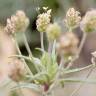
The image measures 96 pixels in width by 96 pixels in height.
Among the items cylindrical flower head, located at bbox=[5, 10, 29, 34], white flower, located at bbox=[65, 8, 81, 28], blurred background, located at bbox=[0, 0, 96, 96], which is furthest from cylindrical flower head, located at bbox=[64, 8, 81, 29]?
blurred background, located at bbox=[0, 0, 96, 96]

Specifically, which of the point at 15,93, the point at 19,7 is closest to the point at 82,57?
the point at 19,7

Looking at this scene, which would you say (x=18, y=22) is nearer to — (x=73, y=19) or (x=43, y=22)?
(x=43, y=22)

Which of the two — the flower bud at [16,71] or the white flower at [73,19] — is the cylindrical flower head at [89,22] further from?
the flower bud at [16,71]

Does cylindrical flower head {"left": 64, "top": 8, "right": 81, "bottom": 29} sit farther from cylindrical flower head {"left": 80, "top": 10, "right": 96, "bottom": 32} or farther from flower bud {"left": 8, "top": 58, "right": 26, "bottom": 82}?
flower bud {"left": 8, "top": 58, "right": 26, "bottom": 82}

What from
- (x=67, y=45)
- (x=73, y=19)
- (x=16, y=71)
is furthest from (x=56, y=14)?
(x=67, y=45)

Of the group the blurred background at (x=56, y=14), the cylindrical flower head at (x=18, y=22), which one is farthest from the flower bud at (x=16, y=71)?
the blurred background at (x=56, y=14)

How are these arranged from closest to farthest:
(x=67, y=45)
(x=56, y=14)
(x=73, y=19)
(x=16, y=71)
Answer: (x=67, y=45) < (x=16, y=71) < (x=73, y=19) < (x=56, y=14)

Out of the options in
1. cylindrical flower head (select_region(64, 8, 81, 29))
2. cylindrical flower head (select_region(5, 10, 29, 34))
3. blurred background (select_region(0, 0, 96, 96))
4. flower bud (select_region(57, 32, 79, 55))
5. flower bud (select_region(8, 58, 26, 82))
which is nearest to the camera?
flower bud (select_region(57, 32, 79, 55))
